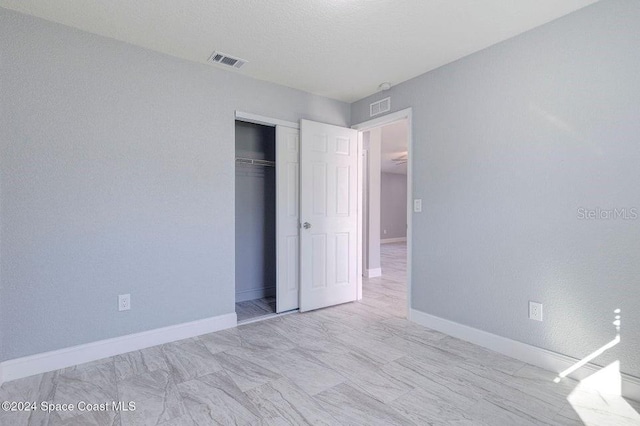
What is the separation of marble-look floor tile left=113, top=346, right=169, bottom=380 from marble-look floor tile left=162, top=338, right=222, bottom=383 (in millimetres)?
A: 53

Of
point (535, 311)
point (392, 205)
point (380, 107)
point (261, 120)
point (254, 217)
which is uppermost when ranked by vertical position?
point (380, 107)

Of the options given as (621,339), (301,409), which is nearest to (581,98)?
(621,339)

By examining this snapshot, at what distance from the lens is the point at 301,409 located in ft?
5.74

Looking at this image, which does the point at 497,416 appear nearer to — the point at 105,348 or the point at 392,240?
the point at 105,348

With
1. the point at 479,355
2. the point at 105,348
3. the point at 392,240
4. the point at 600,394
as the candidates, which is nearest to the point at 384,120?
the point at 479,355

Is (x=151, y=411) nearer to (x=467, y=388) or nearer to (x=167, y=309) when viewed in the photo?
(x=167, y=309)

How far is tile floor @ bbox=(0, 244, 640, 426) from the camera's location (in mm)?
1678

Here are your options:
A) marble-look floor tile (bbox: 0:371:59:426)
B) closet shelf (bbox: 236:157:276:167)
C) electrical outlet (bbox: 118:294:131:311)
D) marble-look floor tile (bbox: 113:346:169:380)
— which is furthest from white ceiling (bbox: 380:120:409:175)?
marble-look floor tile (bbox: 0:371:59:426)

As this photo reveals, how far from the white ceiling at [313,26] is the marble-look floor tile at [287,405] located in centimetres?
253

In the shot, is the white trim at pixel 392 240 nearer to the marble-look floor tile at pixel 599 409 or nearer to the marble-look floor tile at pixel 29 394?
the marble-look floor tile at pixel 599 409

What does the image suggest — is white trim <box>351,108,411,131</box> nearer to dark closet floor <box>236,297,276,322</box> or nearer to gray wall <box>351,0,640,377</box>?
gray wall <box>351,0,640,377</box>

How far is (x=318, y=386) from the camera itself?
198 cm

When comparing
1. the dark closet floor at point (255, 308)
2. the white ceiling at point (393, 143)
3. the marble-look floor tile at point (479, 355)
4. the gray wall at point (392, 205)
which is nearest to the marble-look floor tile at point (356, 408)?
the marble-look floor tile at point (479, 355)

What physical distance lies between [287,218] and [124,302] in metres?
1.67
